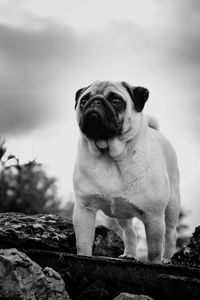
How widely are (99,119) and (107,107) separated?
237 millimetres

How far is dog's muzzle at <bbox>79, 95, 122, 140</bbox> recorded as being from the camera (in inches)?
267

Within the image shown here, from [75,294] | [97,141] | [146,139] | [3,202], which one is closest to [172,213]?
[146,139]

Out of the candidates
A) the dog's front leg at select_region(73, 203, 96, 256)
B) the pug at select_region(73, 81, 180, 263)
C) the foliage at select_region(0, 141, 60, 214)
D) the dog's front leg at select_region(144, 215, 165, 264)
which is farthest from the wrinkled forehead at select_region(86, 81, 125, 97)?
the foliage at select_region(0, 141, 60, 214)

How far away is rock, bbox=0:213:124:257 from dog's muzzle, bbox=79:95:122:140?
1.75m

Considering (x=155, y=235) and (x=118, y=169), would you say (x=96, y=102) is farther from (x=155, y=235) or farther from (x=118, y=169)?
(x=155, y=235)

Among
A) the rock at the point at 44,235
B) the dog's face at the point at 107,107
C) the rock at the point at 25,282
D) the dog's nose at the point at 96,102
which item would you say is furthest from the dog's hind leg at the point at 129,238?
the rock at the point at 25,282

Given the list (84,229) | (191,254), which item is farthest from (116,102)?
(191,254)

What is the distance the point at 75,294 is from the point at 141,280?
2.79ft

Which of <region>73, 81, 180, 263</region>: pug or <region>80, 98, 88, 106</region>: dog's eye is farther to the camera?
<region>80, 98, 88, 106</region>: dog's eye

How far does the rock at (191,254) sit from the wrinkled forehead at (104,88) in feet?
7.75

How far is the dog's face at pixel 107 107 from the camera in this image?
22.5ft

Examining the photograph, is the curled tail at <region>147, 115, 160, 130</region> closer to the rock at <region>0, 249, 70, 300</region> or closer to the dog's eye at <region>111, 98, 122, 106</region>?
the dog's eye at <region>111, 98, 122, 106</region>

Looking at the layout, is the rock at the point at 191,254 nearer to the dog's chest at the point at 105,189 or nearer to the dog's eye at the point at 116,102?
the dog's chest at the point at 105,189

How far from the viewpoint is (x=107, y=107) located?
6891mm
